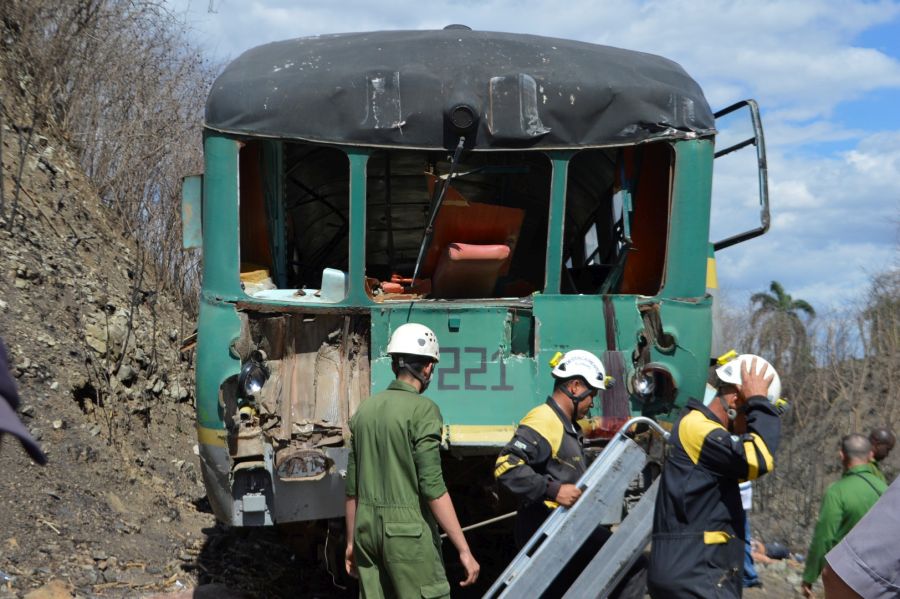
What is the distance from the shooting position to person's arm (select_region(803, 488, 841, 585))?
5781mm

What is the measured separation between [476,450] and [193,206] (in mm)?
2386

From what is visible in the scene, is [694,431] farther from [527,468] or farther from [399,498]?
[399,498]

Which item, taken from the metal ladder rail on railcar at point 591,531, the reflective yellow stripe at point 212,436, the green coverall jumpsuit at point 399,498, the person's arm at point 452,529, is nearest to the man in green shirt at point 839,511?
the metal ladder rail on railcar at point 591,531

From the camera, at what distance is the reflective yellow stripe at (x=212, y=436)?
20.4 feet

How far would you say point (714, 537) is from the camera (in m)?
4.39

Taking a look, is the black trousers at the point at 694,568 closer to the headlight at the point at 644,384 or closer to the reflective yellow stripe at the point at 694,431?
the reflective yellow stripe at the point at 694,431

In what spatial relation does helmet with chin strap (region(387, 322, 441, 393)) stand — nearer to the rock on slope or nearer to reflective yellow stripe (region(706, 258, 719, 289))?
reflective yellow stripe (region(706, 258, 719, 289))

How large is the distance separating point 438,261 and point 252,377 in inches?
57.6

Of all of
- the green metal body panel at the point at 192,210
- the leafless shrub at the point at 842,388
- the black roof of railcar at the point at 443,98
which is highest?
the black roof of railcar at the point at 443,98

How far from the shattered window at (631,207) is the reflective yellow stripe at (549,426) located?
1912 millimetres

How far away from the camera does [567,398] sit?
206 inches

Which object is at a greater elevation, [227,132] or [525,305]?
[227,132]

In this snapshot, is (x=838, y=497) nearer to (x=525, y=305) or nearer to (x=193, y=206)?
(x=525, y=305)

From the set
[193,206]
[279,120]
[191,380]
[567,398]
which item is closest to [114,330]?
[191,380]
